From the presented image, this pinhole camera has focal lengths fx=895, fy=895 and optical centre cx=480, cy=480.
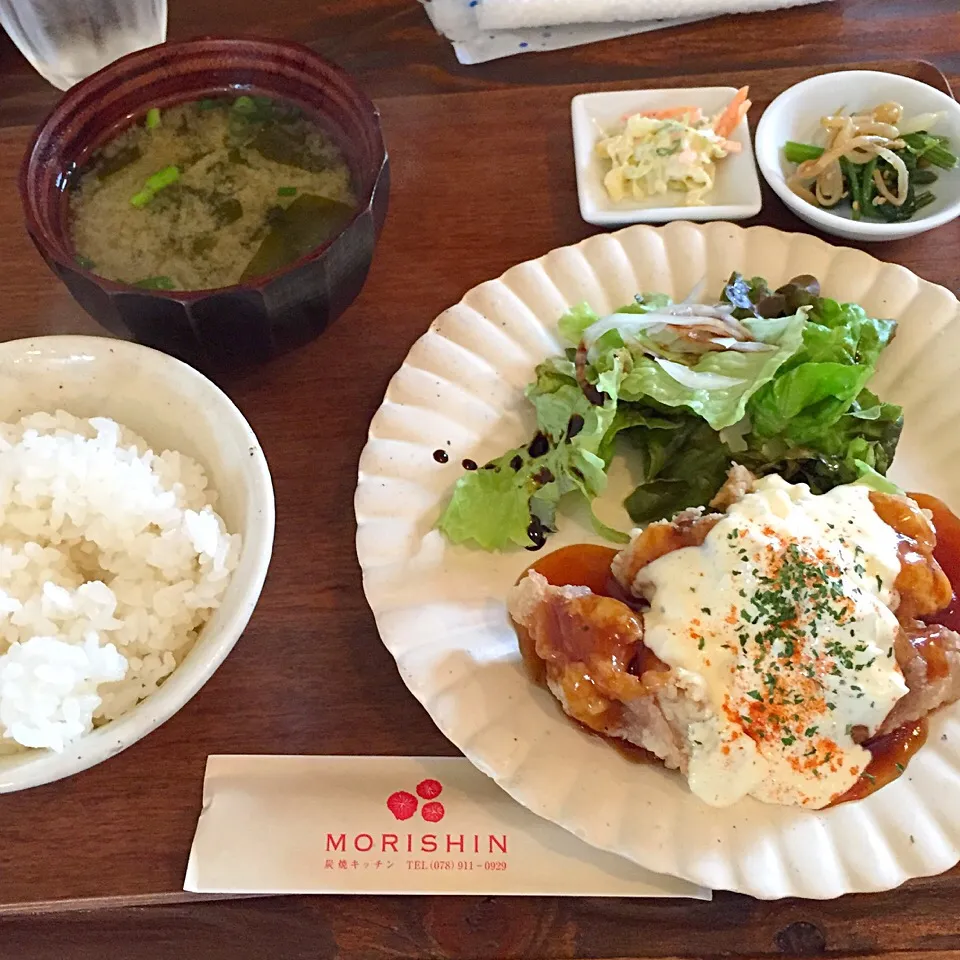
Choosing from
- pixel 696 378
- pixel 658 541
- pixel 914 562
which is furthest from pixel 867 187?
pixel 658 541

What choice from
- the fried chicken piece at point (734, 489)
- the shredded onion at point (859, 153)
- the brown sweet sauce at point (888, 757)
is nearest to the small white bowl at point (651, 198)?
the shredded onion at point (859, 153)

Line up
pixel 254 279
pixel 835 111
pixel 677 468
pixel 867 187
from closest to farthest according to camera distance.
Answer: pixel 254 279
pixel 677 468
pixel 867 187
pixel 835 111

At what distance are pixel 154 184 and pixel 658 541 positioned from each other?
3.70 ft

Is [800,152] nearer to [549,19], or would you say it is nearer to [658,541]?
[549,19]

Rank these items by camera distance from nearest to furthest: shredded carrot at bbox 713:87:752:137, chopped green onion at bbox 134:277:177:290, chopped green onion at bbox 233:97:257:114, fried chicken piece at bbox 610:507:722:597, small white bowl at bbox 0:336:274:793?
small white bowl at bbox 0:336:274:793, fried chicken piece at bbox 610:507:722:597, chopped green onion at bbox 134:277:177:290, chopped green onion at bbox 233:97:257:114, shredded carrot at bbox 713:87:752:137

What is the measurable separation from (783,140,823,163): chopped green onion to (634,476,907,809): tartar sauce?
0.95 metres

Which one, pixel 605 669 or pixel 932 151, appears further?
pixel 932 151

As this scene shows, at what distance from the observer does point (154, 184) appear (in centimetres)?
167

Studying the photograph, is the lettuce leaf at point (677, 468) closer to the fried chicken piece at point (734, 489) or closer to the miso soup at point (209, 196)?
the fried chicken piece at point (734, 489)

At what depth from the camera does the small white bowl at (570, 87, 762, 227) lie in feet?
6.14

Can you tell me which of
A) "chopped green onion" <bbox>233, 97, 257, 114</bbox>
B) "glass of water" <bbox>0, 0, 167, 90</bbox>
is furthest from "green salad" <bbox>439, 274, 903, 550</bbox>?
"glass of water" <bbox>0, 0, 167, 90</bbox>

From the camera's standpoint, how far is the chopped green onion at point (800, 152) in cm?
196

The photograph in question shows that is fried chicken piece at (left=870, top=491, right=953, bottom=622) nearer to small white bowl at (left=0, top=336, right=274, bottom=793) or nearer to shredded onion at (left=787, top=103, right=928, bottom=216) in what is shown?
shredded onion at (left=787, top=103, right=928, bottom=216)

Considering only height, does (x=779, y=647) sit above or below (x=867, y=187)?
below
